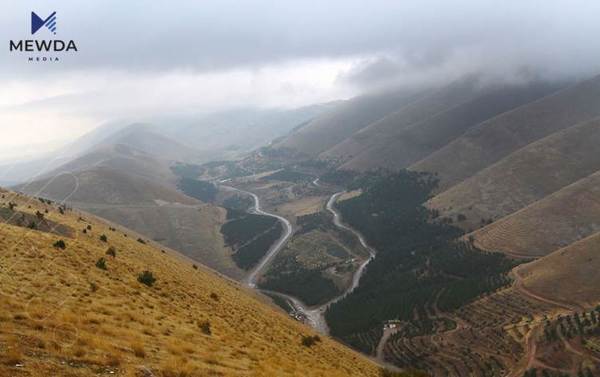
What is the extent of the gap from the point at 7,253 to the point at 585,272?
15646 cm

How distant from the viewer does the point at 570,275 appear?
484 feet

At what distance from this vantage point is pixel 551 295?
140875 millimetres

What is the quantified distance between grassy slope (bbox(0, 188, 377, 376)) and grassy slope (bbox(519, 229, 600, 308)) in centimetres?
11345

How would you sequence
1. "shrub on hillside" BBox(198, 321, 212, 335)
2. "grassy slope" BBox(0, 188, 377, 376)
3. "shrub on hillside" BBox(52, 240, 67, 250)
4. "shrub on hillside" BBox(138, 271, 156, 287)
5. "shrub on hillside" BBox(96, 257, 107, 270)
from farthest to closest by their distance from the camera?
"shrub on hillside" BBox(138, 271, 156, 287), "shrub on hillside" BBox(52, 240, 67, 250), "shrub on hillside" BBox(96, 257, 107, 270), "shrub on hillside" BBox(198, 321, 212, 335), "grassy slope" BBox(0, 188, 377, 376)

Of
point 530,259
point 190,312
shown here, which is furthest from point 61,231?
point 530,259

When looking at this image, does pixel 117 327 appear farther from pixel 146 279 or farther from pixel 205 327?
pixel 146 279

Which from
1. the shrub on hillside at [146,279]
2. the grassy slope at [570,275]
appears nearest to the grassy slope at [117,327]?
the shrub on hillside at [146,279]

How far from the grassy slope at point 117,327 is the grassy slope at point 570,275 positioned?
11345 cm

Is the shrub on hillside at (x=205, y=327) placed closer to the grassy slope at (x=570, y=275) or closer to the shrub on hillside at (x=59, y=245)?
the shrub on hillside at (x=59, y=245)

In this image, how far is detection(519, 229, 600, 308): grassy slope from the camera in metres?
138

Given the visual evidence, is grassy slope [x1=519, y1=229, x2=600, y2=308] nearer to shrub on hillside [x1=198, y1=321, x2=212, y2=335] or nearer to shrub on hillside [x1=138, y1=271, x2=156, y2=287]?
shrub on hillside [x1=138, y1=271, x2=156, y2=287]

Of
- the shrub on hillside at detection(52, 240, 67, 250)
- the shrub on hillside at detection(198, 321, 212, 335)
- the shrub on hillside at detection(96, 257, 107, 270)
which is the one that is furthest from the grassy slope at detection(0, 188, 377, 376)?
the shrub on hillside at detection(52, 240, 67, 250)

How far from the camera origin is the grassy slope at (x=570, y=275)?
452ft

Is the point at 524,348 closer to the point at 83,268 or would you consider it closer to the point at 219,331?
the point at 219,331
